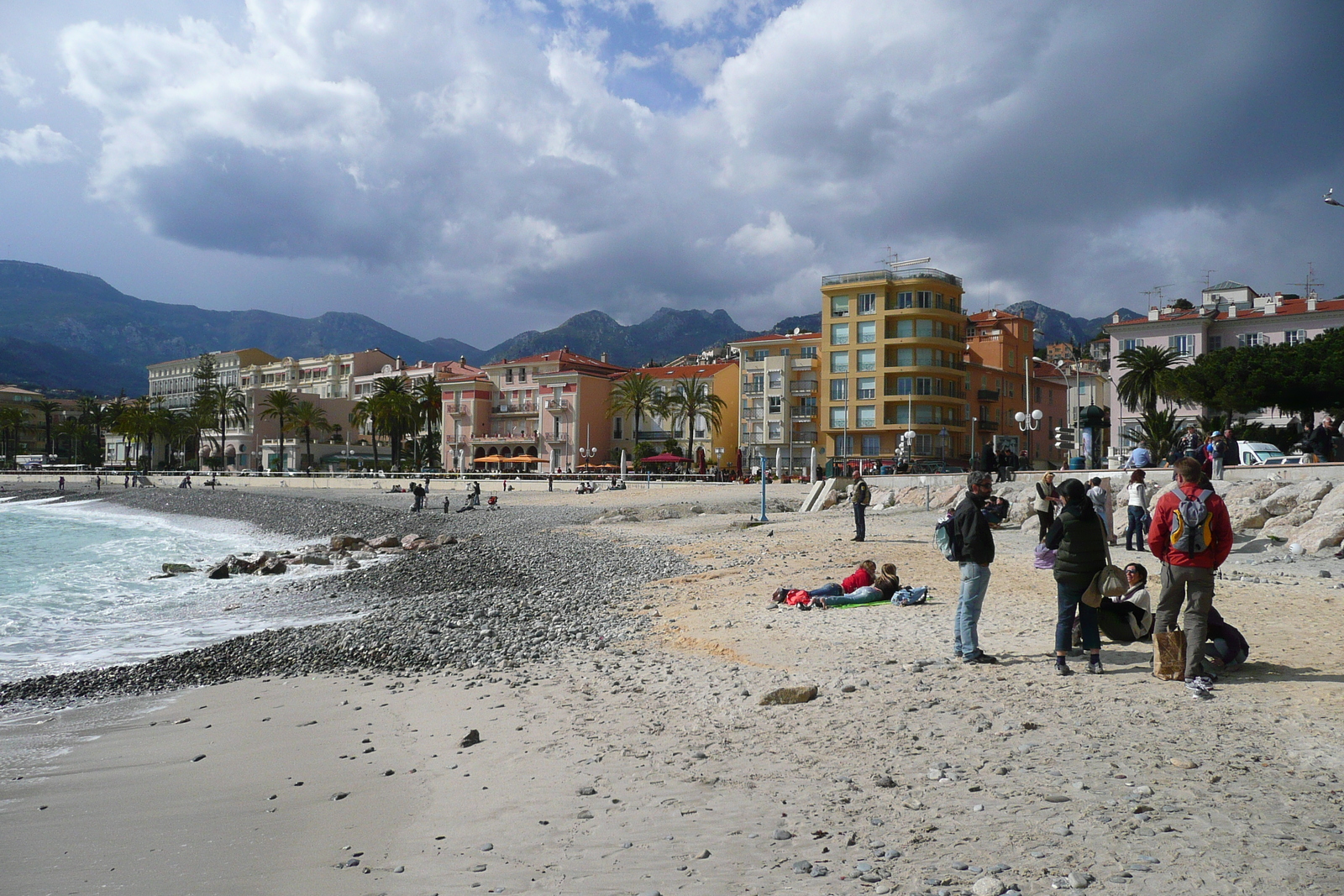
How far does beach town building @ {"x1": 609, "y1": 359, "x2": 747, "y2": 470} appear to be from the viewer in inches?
2933

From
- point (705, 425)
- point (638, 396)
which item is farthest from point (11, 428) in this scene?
point (705, 425)

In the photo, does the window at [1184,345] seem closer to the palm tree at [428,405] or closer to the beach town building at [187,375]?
the palm tree at [428,405]

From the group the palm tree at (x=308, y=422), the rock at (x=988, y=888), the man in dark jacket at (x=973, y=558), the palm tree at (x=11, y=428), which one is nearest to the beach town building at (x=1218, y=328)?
the man in dark jacket at (x=973, y=558)

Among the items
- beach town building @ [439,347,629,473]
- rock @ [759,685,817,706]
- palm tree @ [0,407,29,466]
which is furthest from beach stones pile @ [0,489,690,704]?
palm tree @ [0,407,29,466]

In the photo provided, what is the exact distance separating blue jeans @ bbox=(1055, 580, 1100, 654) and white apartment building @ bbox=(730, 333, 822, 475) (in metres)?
58.7

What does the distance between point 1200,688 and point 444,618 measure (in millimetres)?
10027

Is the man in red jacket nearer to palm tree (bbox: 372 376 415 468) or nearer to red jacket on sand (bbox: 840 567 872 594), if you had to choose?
red jacket on sand (bbox: 840 567 872 594)

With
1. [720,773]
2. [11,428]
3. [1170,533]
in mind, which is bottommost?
[720,773]

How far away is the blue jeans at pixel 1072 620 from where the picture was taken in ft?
22.2

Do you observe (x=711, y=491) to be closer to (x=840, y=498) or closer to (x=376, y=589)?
(x=840, y=498)

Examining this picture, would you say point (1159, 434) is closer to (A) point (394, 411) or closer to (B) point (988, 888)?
(B) point (988, 888)

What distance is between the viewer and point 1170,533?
606cm

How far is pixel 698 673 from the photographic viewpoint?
25.9ft

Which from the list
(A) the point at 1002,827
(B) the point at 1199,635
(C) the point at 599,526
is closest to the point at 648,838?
(A) the point at 1002,827
